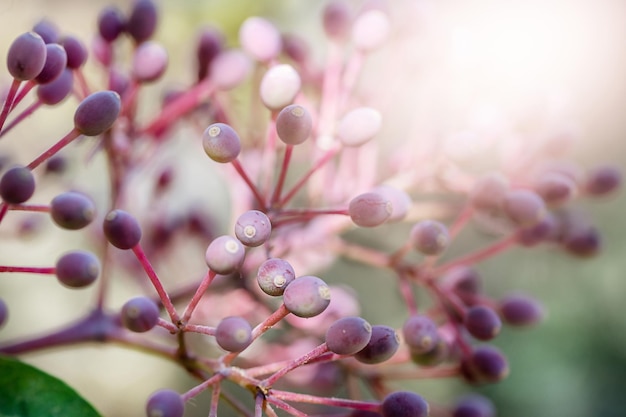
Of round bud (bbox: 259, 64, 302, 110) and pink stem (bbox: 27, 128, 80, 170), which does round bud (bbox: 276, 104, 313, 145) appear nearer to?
round bud (bbox: 259, 64, 302, 110)

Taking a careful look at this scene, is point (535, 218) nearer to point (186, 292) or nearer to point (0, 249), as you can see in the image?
point (186, 292)

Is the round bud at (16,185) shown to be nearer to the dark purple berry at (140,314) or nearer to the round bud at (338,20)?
the dark purple berry at (140,314)

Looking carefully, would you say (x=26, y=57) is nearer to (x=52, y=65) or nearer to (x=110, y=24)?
(x=52, y=65)

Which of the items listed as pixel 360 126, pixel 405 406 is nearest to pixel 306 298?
pixel 405 406

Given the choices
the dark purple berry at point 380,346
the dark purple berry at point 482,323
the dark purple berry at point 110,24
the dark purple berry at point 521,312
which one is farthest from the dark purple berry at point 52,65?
the dark purple berry at point 521,312

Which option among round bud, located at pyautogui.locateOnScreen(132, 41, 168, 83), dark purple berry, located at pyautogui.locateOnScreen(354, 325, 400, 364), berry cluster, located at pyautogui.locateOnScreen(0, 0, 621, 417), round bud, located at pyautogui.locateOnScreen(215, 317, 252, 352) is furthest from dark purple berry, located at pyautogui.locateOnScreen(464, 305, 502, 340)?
round bud, located at pyautogui.locateOnScreen(132, 41, 168, 83)

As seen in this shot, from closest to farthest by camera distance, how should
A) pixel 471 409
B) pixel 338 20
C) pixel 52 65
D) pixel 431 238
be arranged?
pixel 52 65, pixel 431 238, pixel 471 409, pixel 338 20

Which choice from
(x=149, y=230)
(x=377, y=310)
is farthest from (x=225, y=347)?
(x=377, y=310)
